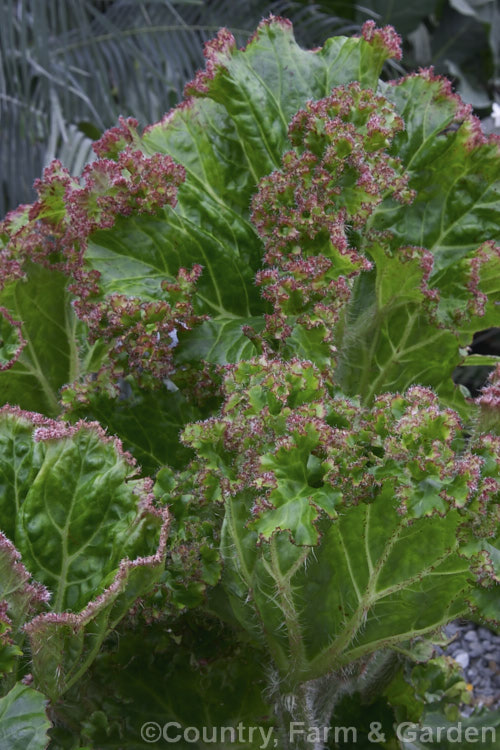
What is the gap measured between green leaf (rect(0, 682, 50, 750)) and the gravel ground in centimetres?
162

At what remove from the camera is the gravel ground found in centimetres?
226

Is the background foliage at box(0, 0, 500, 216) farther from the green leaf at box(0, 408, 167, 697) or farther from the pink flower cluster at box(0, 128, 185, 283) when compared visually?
the green leaf at box(0, 408, 167, 697)

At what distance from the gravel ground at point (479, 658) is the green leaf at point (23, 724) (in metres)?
1.62

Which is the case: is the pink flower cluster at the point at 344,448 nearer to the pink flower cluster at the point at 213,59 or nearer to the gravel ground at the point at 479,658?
the pink flower cluster at the point at 213,59

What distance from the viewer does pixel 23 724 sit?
2.71ft

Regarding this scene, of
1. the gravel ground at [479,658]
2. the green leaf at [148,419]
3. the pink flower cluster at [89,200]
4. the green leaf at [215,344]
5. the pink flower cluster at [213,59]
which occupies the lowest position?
the gravel ground at [479,658]

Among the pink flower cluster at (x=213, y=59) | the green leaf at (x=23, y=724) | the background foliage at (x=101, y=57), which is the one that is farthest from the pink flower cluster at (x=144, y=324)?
the background foliage at (x=101, y=57)

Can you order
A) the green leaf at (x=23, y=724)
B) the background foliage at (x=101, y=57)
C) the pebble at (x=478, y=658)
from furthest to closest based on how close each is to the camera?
the background foliage at (x=101, y=57) < the pebble at (x=478, y=658) < the green leaf at (x=23, y=724)

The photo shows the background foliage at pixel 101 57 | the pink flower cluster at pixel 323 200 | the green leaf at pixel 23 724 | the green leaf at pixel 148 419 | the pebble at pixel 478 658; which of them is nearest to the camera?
the green leaf at pixel 23 724

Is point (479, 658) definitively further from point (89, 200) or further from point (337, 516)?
point (89, 200)

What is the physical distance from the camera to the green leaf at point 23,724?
82 cm

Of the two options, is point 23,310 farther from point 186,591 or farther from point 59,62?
point 59,62

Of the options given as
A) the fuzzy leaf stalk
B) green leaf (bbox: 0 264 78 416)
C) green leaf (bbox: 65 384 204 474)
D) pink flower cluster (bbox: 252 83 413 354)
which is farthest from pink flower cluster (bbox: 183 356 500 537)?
green leaf (bbox: 0 264 78 416)

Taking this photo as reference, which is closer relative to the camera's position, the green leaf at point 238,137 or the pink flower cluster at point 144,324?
the pink flower cluster at point 144,324
